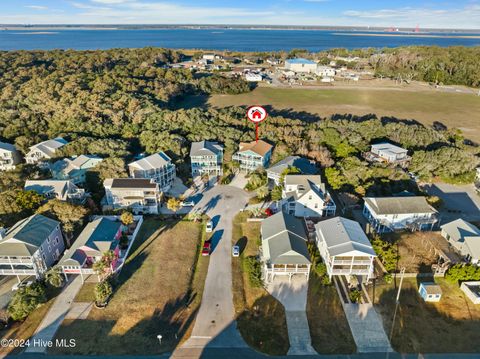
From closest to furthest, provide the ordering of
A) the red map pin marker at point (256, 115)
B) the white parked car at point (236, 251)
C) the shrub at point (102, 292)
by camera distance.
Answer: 1. the shrub at point (102, 292)
2. the white parked car at point (236, 251)
3. the red map pin marker at point (256, 115)

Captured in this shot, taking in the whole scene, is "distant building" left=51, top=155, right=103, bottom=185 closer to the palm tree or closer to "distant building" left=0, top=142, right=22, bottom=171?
"distant building" left=0, top=142, right=22, bottom=171

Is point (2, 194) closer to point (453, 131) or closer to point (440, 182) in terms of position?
point (440, 182)

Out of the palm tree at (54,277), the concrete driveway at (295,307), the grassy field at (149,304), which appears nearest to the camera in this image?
the concrete driveway at (295,307)

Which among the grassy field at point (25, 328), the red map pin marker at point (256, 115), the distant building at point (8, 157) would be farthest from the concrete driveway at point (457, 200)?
the distant building at point (8, 157)

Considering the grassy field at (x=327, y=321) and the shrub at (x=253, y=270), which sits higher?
the shrub at (x=253, y=270)

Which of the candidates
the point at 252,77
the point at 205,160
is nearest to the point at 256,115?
the point at 205,160

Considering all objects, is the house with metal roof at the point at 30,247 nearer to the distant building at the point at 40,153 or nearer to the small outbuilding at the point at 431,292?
the distant building at the point at 40,153

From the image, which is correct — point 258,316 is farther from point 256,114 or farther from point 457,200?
point 256,114
